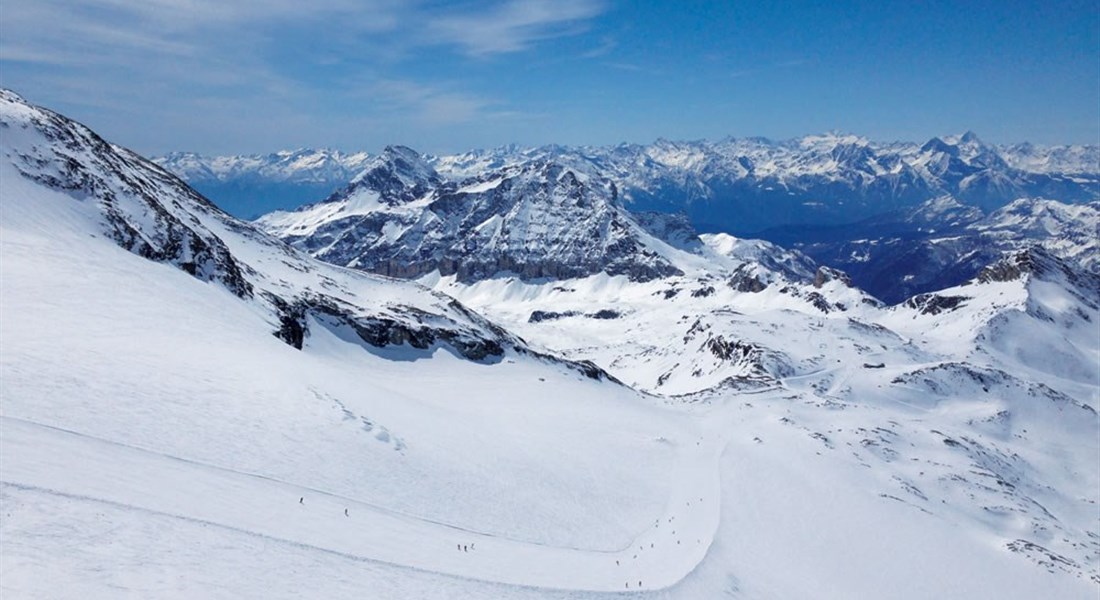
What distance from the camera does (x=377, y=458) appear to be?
2694 centimetres

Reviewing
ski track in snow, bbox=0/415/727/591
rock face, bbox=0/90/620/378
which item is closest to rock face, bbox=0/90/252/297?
rock face, bbox=0/90/620/378

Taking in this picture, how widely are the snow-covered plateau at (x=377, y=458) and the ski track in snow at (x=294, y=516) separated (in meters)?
0.11

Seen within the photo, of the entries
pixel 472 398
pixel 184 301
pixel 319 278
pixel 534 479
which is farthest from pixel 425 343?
pixel 534 479

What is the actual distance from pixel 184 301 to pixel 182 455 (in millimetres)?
23566

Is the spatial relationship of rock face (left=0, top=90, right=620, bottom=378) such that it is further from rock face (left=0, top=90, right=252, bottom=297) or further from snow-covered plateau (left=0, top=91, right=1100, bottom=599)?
snow-covered plateau (left=0, top=91, right=1100, bottom=599)

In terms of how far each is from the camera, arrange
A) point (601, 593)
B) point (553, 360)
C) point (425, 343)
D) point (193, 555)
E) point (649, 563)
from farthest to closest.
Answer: point (553, 360) → point (425, 343) → point (649, 563) → point (601, 593) → point (193, 555)

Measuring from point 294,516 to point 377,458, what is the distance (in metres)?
7.59

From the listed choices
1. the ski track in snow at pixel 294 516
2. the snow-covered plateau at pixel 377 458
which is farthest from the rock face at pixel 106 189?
the ski track in snow at pixel 294 516

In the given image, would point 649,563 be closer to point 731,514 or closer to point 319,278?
point 731,514

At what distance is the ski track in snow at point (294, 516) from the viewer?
16.4 m

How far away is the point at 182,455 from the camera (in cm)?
2034

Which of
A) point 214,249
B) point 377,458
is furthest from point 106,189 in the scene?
point 377,458

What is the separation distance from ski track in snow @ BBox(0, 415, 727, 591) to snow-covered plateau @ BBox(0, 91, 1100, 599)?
0.11 m

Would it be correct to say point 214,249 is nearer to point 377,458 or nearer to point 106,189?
point 106,189
